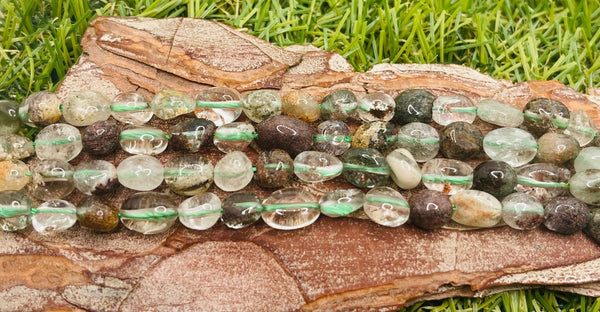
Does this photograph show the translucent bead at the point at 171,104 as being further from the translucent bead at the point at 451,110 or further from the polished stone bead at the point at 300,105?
the translucent bead at the point at 451,110

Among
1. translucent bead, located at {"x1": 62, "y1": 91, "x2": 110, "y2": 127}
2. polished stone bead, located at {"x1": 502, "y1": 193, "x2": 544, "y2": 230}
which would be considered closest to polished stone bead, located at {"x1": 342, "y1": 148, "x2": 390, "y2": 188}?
polished stone bead, located at {"x1": 502, "y1": 193, "x2": 544, "y2": 230}

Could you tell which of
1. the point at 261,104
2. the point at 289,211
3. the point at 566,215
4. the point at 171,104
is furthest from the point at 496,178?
the point at 171,104

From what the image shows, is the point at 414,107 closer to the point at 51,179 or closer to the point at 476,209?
the point at 476,209

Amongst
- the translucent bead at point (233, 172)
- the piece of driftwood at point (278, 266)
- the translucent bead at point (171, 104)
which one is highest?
the translucent bead at point (171, 104)

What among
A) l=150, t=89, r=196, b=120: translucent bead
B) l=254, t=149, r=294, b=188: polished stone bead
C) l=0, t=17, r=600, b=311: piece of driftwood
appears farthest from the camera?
l=150, t=89, r=196, b=120: translucent bead

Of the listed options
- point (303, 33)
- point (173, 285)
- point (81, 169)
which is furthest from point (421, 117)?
point (81, 169)

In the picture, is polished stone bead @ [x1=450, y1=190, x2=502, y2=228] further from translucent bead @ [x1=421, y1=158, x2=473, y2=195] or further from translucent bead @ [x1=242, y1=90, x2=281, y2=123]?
translucent bead @ [x1=242, y1=90, x2=281, y2=123]

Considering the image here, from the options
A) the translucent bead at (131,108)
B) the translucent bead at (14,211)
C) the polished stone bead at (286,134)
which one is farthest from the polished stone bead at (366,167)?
the translucent bead at (14,211)
